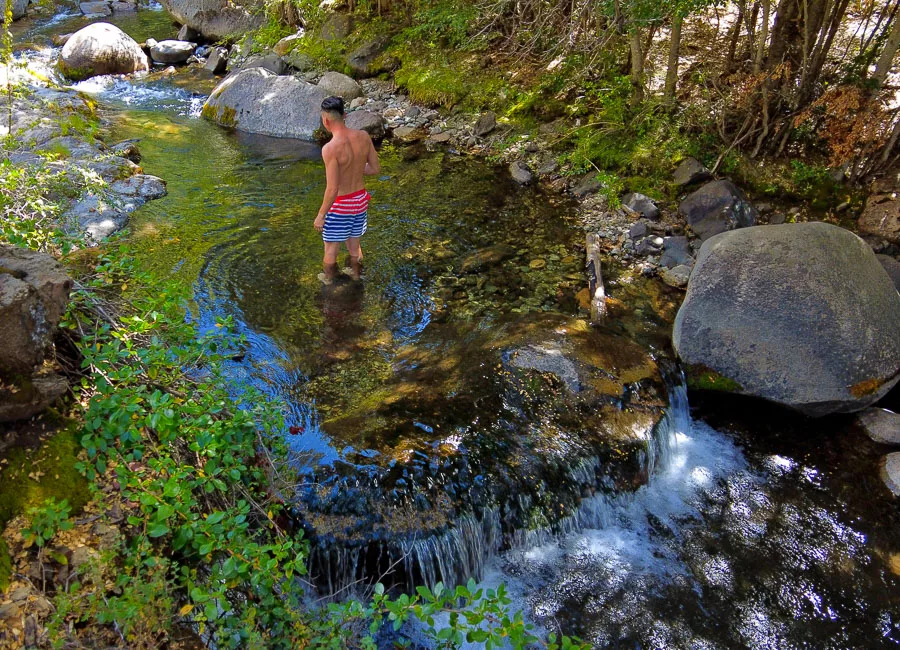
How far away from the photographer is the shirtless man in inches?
234

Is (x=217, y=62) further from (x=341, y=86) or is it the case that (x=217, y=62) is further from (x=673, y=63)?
(x=673, y=63)

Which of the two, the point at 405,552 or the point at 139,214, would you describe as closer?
the point at 405,552

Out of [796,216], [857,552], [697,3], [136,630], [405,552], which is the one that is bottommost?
[857,552]

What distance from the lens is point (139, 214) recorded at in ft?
26.9

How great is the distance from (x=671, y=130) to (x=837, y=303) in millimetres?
4301

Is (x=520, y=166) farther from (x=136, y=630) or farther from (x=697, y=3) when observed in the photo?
(x=136, y=630)

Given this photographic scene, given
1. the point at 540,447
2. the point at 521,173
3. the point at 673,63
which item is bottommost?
the point at 540,447

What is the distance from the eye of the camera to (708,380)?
5801 mm

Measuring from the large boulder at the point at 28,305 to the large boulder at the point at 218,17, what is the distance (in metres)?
16.7

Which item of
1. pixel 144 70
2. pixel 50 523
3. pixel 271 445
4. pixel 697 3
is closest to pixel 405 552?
pixel 271 445

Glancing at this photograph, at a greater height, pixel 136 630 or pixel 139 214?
pixel 136 630

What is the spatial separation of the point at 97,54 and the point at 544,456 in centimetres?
1599

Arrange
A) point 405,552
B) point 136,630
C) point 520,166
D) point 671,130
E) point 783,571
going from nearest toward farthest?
point 136,630 → point 405,552 → point 783,571 → point 671,130 → point 520,166

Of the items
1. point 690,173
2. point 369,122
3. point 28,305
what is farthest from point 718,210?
point 28,305
